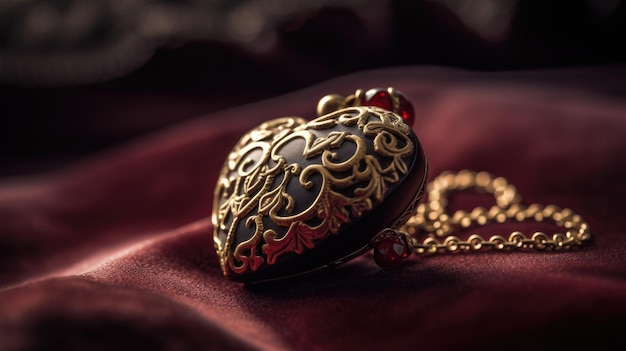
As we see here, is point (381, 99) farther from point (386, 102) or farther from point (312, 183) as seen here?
point (312, 183)

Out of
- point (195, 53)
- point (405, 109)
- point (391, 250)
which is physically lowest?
point (195, 53)

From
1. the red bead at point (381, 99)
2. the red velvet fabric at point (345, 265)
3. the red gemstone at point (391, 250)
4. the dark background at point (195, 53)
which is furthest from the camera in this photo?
the dark background at point (195, 53)

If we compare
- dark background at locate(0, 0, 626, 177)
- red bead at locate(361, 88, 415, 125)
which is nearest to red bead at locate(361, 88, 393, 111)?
red bead at locate(361, 88, 415, 125)

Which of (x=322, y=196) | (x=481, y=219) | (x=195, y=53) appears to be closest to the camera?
(x=322, y=196)

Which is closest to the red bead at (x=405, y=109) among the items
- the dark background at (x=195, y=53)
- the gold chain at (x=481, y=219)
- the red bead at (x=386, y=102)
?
the red bead at (x=386, y=102)

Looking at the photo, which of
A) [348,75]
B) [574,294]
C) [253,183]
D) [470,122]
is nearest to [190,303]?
[253,183]

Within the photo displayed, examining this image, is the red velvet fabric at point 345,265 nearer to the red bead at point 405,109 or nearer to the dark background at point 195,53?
the dark background at point 195,53

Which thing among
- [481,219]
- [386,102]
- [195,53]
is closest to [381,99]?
[386,102]
